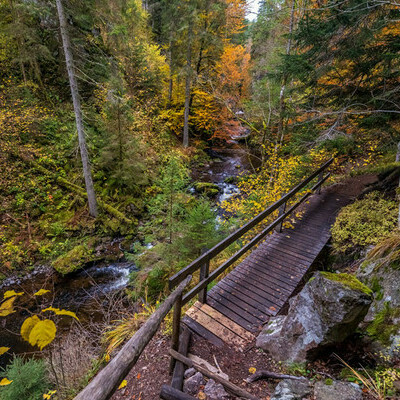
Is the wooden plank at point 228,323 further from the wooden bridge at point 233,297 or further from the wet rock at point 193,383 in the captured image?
the wet rock at point 193,383

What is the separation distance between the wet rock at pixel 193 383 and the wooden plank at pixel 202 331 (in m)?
0.73

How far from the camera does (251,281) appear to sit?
509 centimetres

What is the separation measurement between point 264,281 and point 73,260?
24.0 ft

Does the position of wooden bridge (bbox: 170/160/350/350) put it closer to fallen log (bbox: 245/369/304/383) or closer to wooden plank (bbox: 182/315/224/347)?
wooden plank (bbox: 182/315/224/347)

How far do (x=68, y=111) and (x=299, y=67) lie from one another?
12.1m

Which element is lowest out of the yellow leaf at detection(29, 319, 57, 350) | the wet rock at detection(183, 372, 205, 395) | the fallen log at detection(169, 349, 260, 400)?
the wet rock at detection(183, 372, 205, 395)

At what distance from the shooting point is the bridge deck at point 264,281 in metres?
4.11

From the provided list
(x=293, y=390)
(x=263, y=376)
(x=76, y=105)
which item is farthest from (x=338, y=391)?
(x=76, y=105)

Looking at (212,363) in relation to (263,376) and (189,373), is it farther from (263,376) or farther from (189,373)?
(263,376)

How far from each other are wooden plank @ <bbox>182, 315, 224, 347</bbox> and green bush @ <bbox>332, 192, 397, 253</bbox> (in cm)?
406

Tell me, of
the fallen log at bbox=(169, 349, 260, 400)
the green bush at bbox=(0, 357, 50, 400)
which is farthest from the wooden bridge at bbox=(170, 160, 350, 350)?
the green bush at bbox=(0, 357, 50, 400)

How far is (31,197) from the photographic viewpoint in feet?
31.6

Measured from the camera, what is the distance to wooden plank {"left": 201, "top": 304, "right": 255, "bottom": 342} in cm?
380

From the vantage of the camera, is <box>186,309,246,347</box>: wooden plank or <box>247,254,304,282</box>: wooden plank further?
<box>247,254,304,282</box>: wooden plank
